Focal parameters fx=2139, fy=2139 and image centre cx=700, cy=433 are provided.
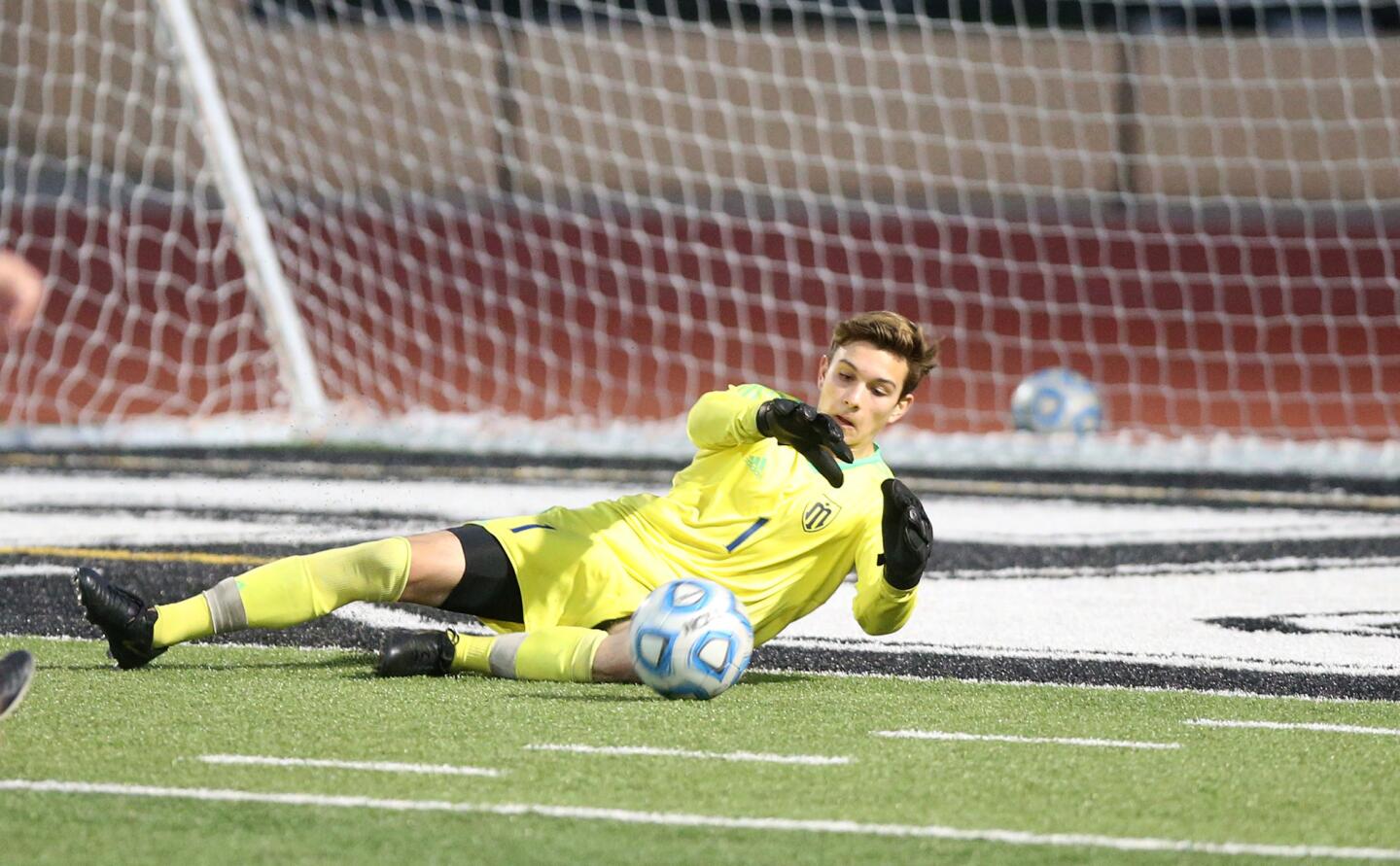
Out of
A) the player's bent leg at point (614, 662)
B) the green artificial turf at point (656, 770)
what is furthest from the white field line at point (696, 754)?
the player's bent leg at point (614, 662)

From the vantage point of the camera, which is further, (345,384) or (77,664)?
(345,384)

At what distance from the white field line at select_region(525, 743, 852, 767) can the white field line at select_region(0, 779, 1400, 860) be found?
435 mm

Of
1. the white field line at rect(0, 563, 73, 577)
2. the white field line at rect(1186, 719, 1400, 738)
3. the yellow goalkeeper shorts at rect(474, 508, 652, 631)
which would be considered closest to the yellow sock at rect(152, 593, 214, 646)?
the yellow goalkeeper shorts at rect(474, 508, 652, 631)

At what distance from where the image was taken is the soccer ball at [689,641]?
13.9 ft

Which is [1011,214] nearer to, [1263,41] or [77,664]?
[1263,41]

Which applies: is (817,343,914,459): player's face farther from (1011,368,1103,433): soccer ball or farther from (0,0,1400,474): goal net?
(1011,368,1103,433): soccer ball

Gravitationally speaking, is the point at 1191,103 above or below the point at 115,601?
above

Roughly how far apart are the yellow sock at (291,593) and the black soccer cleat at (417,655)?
11 cm

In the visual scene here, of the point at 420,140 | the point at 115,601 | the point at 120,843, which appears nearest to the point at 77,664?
the point at 115,601

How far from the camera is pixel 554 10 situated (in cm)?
1823

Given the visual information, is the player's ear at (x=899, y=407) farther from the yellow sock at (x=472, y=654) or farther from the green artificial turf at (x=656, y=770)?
the yellow sock at (x=472, y=654)

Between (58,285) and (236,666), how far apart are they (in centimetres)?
1152

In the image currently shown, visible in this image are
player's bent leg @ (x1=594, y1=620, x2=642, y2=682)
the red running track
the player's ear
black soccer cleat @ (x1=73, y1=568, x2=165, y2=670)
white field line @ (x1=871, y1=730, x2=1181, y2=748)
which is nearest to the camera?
white field line @ (x1=871, y1=730, x2=1181, y2=748)

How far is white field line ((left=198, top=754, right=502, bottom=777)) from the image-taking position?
344 cm
